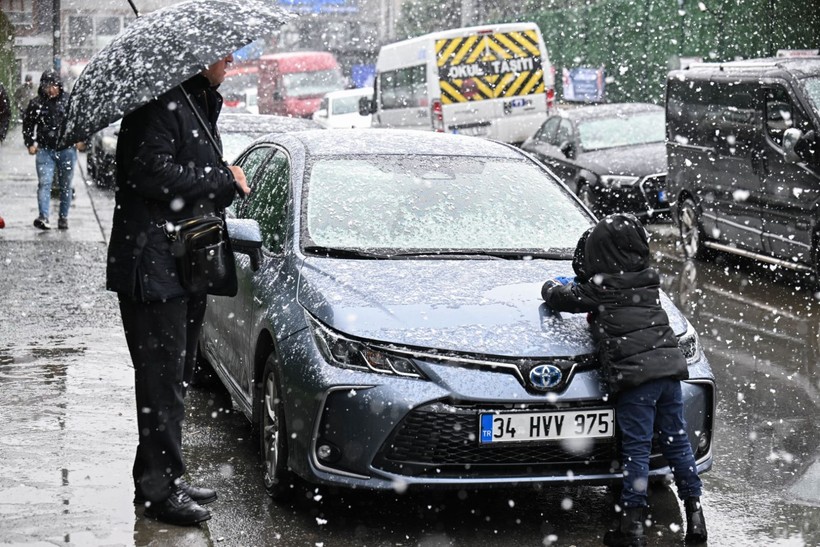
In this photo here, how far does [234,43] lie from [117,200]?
2.39 ft

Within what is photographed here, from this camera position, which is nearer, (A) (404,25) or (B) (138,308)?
(B) (138,308)

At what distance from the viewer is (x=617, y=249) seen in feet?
16.4

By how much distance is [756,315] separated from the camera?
406 inches

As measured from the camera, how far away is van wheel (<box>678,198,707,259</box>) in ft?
44.2

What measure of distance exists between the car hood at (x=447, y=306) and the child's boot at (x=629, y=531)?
614 mm

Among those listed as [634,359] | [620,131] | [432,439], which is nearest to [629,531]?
[634,359]

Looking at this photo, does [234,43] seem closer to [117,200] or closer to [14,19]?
[117,200]

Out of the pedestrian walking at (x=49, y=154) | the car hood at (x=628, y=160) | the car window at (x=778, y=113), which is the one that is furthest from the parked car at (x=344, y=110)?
the car window at (x=778, y=113)

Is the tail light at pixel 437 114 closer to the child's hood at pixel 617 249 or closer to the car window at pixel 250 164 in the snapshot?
the car window at pixel 250 164

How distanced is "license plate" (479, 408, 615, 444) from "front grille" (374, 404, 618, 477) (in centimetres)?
3

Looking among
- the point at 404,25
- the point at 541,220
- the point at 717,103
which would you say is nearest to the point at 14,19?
the point at 404,25

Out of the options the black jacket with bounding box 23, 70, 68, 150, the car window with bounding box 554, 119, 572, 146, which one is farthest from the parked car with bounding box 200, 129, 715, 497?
the car window with bounding box 554, 119, 572, 146

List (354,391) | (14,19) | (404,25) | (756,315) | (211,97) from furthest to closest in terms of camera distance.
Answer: (404,25)
(14,19)
(756,315)
(211,97)
(354,391)

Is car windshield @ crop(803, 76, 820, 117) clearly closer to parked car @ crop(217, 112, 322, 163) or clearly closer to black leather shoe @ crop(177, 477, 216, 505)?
parked car @ crop(217, 112, 322, 163)
